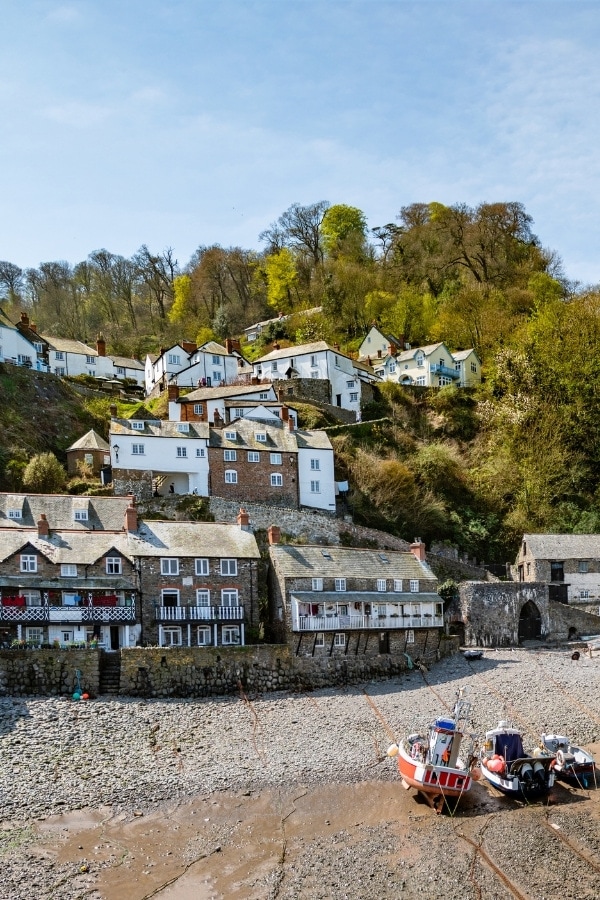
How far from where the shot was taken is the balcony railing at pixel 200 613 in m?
37.0

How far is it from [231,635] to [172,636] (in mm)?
2695

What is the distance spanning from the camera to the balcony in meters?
69.0

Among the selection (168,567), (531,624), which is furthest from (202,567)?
(531,624)

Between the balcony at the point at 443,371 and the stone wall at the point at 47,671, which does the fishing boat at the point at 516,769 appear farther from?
the balcony at the point at 443,371

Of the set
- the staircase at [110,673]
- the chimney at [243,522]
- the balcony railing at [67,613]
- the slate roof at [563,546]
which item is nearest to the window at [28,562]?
the balcony railing at [67,613]

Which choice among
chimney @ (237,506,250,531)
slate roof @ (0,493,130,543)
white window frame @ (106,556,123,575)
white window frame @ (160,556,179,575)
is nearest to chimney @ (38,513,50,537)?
slate roof @ (0,493,130,543)

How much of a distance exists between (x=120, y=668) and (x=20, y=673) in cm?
386

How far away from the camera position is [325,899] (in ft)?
63.6

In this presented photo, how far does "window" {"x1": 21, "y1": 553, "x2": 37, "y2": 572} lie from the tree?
40.9 feet

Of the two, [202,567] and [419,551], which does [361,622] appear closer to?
[419,551]

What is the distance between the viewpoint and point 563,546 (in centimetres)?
4828

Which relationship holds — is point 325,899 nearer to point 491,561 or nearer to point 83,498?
point 83,498

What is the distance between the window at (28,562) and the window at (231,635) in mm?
8927

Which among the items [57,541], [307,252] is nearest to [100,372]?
[307,252]
